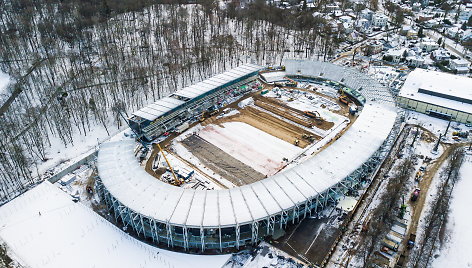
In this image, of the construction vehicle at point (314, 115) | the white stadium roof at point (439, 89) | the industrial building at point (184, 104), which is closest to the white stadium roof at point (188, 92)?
the industrial building at point (184, 104)

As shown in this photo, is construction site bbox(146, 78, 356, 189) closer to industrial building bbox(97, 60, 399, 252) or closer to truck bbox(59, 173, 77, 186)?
industrial building bbox(97, 60, 399, 252)

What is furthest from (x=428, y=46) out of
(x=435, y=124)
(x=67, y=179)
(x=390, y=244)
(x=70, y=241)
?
(x=70, y=241)

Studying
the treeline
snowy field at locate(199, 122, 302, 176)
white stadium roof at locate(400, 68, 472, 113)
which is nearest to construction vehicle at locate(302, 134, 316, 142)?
snowy field at locate(199, 122, 302, 176)

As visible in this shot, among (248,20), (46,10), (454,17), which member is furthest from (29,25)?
(454,17)

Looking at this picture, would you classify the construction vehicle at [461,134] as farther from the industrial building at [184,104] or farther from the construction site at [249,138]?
the industrial building at [184,104]

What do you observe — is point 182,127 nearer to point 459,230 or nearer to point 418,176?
point 418,176

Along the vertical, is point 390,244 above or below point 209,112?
below
